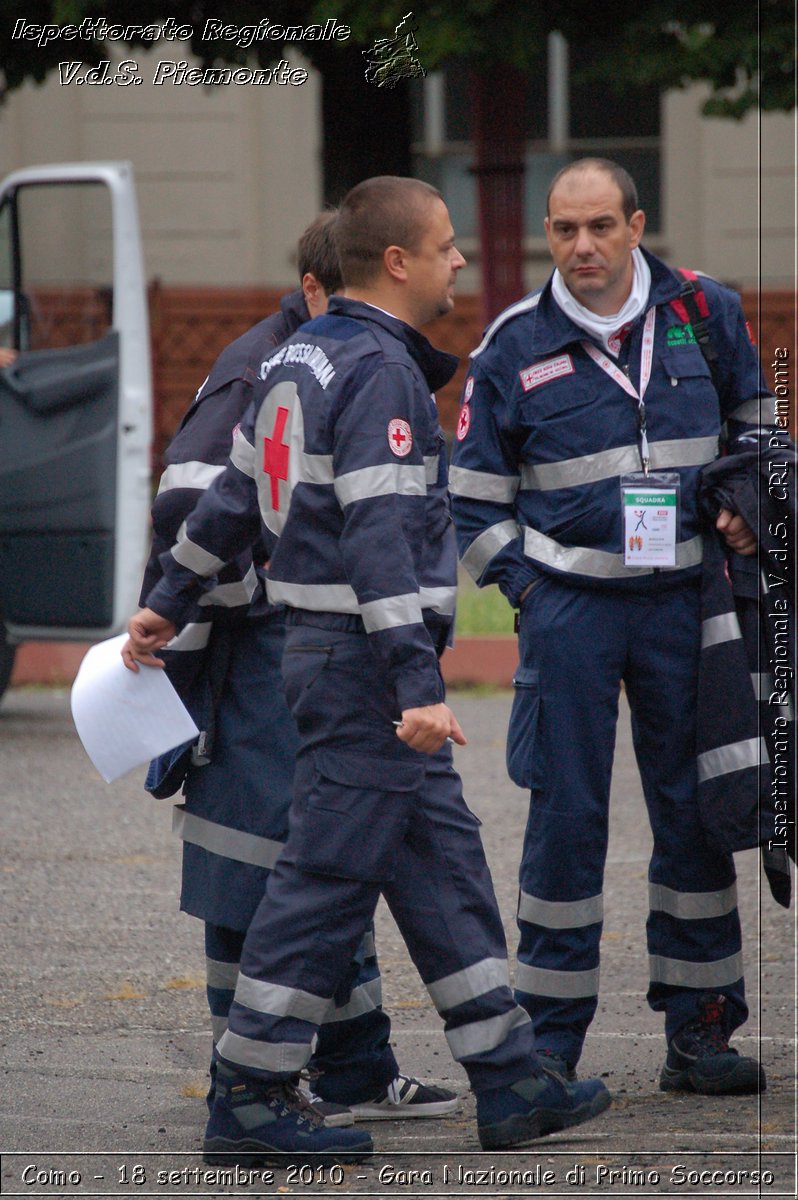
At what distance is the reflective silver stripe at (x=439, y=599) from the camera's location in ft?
11.3

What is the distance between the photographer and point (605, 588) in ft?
12.6

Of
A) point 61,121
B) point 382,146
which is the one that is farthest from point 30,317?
point 61,121

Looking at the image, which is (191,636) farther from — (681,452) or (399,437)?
(681,452)

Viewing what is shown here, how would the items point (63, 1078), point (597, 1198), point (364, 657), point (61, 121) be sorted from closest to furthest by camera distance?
point (597, 1198), point (364, 657), point (63, 1078), point (61, 121)

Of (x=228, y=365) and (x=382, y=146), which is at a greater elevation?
(x=382, y=146)

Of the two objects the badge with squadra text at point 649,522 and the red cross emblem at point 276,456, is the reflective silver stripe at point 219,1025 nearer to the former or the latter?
the red cross emblem at point 276,456

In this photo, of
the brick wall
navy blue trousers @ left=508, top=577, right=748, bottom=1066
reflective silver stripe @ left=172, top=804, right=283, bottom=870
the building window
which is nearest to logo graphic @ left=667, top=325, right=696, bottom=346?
navy blue trousers @ left=508, top=577, right=748, bottom=1066

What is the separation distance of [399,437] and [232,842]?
92cm

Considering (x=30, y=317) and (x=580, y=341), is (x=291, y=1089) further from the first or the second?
(x=30, y=317)

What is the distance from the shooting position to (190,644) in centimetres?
376

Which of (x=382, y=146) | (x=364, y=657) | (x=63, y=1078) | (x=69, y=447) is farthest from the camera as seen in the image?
(x=382, y=146)

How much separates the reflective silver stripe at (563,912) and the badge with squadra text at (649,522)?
0.73 metres

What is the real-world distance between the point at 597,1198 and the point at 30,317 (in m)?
6.13

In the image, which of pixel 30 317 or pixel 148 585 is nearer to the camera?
pixel 148 585
